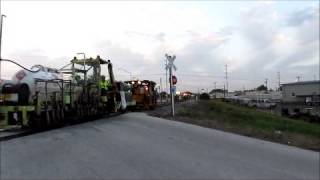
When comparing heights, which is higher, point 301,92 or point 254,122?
point 301,92

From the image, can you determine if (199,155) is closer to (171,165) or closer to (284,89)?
(171,165)

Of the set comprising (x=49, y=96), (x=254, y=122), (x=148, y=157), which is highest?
(x=49, y=96)

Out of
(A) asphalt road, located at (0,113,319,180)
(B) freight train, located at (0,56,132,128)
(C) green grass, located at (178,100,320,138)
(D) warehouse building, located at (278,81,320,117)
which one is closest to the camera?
(A) asphalt road, located at (0,113,319,180)

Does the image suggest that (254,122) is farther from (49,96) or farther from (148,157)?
(148,157)

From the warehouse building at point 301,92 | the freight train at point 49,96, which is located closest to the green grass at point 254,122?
the freight train at point 49,96

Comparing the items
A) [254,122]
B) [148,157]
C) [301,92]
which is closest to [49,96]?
[148,157]

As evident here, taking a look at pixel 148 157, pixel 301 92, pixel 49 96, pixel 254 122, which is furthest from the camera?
pixel 301 92

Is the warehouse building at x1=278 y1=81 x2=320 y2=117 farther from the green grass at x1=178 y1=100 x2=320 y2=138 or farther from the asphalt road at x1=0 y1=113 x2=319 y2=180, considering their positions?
the asphalt road at x1=0 y1=113 x2=319 y2=180

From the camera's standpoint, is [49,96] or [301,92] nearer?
[49,96]

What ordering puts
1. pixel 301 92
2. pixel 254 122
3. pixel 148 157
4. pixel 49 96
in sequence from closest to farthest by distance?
pixel 148 157
pixel 49 96
pixel 254 122
pixel 301 92

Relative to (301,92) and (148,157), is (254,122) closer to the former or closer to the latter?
(148,157)

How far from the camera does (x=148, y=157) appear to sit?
12.9 m

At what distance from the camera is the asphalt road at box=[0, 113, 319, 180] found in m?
11.0

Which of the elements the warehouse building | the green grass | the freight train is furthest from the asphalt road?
the warehouse building
